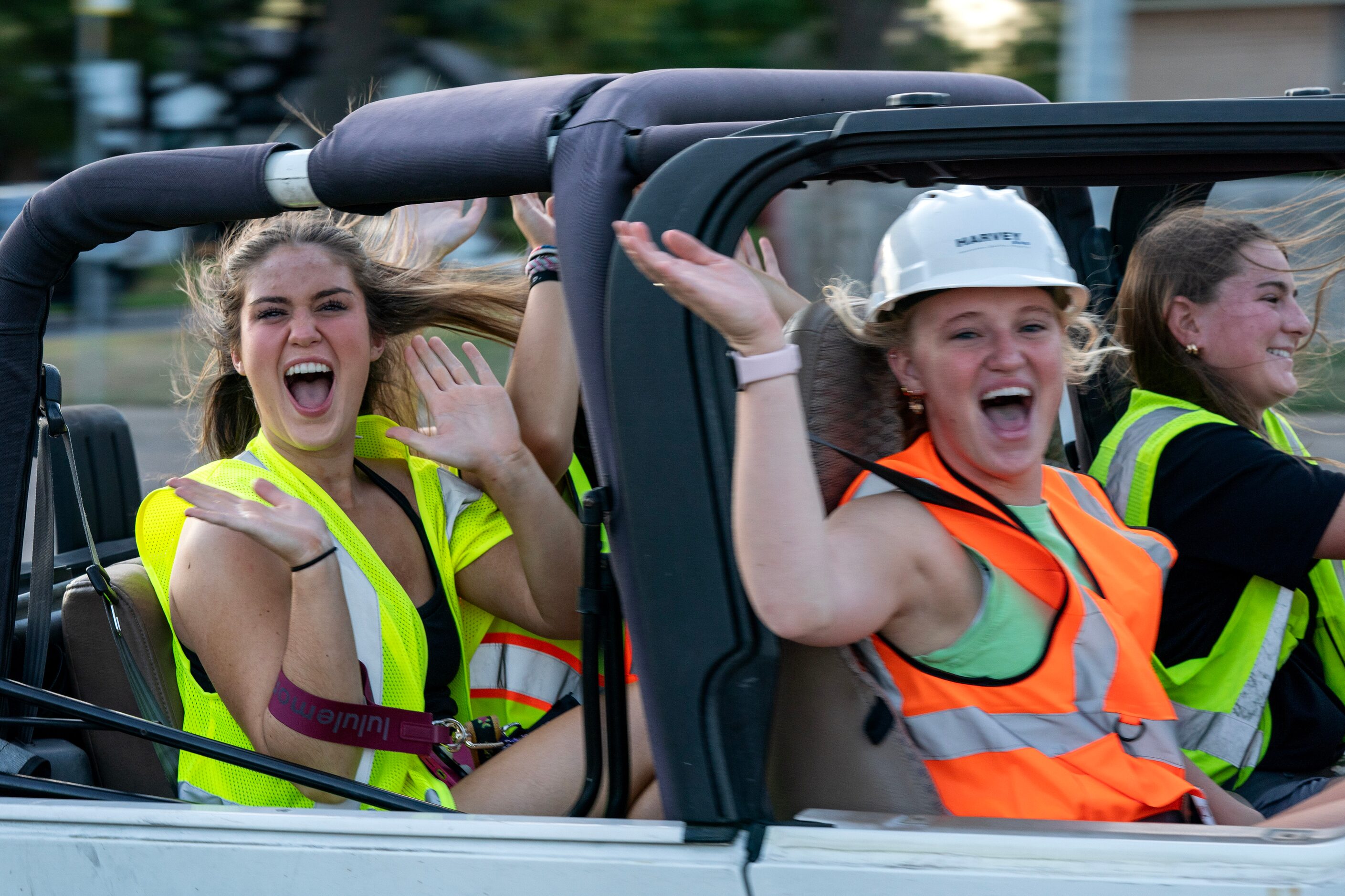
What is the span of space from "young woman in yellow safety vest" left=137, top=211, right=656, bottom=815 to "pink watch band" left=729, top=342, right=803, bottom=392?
2.15 ft

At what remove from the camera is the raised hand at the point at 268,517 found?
1.78 metres

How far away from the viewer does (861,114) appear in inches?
54.8

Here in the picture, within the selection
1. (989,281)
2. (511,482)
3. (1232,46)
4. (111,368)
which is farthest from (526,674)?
(1232,46)

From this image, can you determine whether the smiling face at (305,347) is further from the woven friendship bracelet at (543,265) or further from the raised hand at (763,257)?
the raised hand at (763,257)

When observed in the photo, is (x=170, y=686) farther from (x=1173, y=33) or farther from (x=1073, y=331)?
(x=1173, y=33)

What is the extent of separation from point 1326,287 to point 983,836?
130cm

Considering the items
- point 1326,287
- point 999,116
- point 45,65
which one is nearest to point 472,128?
point 999,116

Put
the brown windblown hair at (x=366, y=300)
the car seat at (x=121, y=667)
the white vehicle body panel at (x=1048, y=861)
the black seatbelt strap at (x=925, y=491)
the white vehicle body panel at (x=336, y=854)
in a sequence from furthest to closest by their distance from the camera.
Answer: the brown windblown hair at (x=366, y=300) < the car seat at (x=121, y=667) < the black seatbelt strap at (x=925, y=491) < the white vehicle body panel at (x=336, y=854) < the white vehicle body panel at (x=1048, y=861)

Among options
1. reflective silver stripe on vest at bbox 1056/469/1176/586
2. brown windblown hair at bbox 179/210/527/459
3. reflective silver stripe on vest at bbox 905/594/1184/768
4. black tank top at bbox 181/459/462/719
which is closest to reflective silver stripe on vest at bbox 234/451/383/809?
black tank top at bbox 181/459/462/719

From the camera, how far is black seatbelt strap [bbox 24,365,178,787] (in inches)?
74.2

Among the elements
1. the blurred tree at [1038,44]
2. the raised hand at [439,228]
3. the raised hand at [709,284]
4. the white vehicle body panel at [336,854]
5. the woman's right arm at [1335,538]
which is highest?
the blurred tree at [1038,44]

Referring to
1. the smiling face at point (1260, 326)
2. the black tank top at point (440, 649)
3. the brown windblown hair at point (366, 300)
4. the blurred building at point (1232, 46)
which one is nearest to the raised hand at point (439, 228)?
the brown windblown hair at point (366, 300)

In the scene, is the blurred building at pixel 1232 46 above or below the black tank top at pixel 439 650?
above

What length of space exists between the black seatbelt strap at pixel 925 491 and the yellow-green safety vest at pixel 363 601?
2.66 feet
